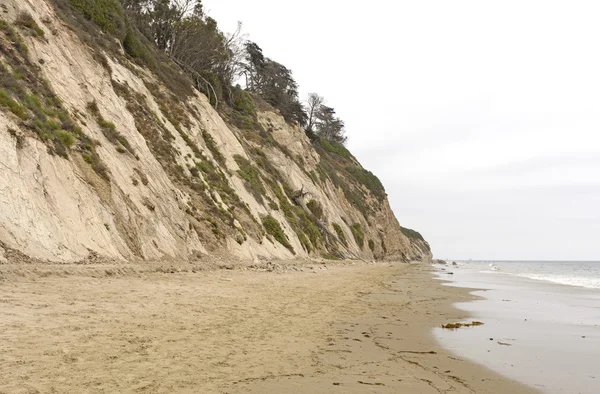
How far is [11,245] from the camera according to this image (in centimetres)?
924

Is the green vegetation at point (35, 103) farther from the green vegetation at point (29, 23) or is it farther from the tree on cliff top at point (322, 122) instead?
the tree on cliff top at point (322, 122)

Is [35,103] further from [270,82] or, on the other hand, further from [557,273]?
[557,273]

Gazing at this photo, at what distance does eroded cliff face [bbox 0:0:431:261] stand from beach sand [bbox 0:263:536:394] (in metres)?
2.36

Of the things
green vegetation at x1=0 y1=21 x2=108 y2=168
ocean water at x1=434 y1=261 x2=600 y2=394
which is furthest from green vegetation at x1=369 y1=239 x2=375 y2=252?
green vegetation at x1=0 y1=21 x2=108 y2=168

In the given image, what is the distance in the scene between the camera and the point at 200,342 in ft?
19.2

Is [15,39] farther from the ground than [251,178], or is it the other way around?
[15,39]

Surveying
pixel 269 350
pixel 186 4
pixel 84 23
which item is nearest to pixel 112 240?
pixel 269 350

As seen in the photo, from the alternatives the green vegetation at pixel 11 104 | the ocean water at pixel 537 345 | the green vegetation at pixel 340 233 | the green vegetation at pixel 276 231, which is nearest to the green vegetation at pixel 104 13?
the green vegetation at pixel 11 104

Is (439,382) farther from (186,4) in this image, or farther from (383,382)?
(186,4)

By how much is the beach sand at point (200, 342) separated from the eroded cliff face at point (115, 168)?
92.9 inches

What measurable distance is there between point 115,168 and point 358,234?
112 feet

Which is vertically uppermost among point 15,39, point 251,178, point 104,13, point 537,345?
point 104,13

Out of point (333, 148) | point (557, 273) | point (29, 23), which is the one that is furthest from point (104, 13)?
point (557, 273)

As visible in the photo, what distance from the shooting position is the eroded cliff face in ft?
36.5
